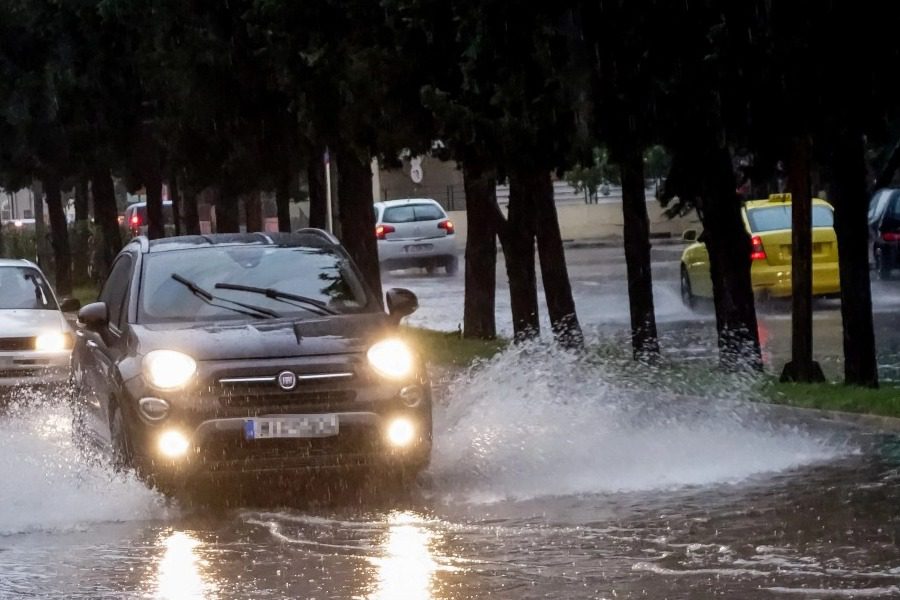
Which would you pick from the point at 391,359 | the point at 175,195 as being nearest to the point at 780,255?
the point at 391,359

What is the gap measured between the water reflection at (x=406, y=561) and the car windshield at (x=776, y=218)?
16.7 m

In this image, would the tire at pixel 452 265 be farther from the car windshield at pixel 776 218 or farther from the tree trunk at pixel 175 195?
the car windshield at pixel 776 218

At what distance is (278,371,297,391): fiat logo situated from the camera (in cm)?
1029

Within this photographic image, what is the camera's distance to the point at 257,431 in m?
10.2

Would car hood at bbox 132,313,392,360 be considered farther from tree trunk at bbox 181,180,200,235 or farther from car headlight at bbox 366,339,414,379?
tree trunk at bbox 181,180,200,235

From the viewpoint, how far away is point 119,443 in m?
10.8

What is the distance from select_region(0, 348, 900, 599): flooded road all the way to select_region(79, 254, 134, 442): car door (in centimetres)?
34

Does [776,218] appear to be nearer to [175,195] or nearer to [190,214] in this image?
[190,214]

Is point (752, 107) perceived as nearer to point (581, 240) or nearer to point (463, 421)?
point (463, 421)

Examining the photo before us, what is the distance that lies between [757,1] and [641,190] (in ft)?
18.5

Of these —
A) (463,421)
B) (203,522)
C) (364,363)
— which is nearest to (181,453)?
(203,522)

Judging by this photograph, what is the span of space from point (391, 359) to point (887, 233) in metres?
21.4

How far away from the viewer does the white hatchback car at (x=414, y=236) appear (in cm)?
3966

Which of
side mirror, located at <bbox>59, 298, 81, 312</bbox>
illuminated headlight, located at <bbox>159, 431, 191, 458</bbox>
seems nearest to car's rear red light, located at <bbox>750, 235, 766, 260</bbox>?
side mirror, located at <bbox>59, 298, 81, 312</bbox>
